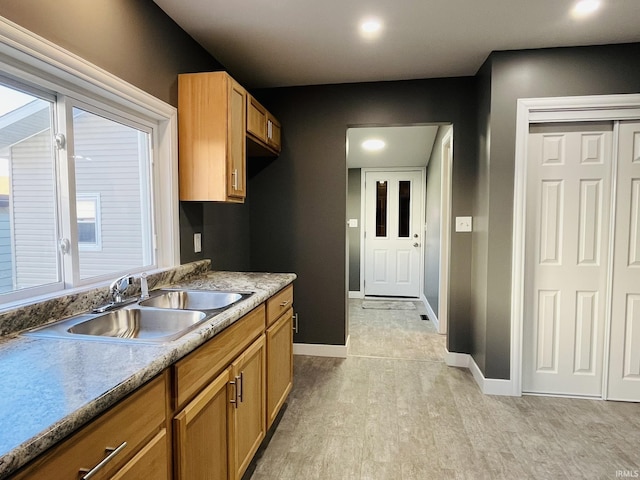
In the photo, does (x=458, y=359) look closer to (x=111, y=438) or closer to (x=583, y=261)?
(x=583, y=261)

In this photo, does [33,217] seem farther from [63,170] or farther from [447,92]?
[447,92]

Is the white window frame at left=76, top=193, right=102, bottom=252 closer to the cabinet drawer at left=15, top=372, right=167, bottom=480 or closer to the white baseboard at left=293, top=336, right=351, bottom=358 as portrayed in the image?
the cabinet drawer at left=15, top=372, right=167, bottom=480

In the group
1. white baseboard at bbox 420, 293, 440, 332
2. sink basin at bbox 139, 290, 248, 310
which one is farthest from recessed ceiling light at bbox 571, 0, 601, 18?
white baseboard at bbox 420, 293, 440, 332

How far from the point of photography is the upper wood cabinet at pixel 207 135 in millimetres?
2107

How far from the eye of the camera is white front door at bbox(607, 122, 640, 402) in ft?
7.96

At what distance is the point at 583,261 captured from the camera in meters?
2.52

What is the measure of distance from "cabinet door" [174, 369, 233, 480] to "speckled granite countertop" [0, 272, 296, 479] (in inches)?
8.7

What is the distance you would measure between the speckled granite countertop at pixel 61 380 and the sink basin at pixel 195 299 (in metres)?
Answer: 0.50

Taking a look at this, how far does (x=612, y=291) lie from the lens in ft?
8.14

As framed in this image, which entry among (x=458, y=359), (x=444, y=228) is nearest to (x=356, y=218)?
(x=444, y=228)

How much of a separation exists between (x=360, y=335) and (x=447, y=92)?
253 centimetres

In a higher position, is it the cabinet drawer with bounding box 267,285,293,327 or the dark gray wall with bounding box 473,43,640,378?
the dark gray wall with bounding box 473,43,640,378

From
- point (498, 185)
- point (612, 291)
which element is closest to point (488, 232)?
point (498, 185)

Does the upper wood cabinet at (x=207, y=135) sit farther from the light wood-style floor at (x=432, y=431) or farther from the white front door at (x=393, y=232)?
the white front door at (x=393, y=232)
